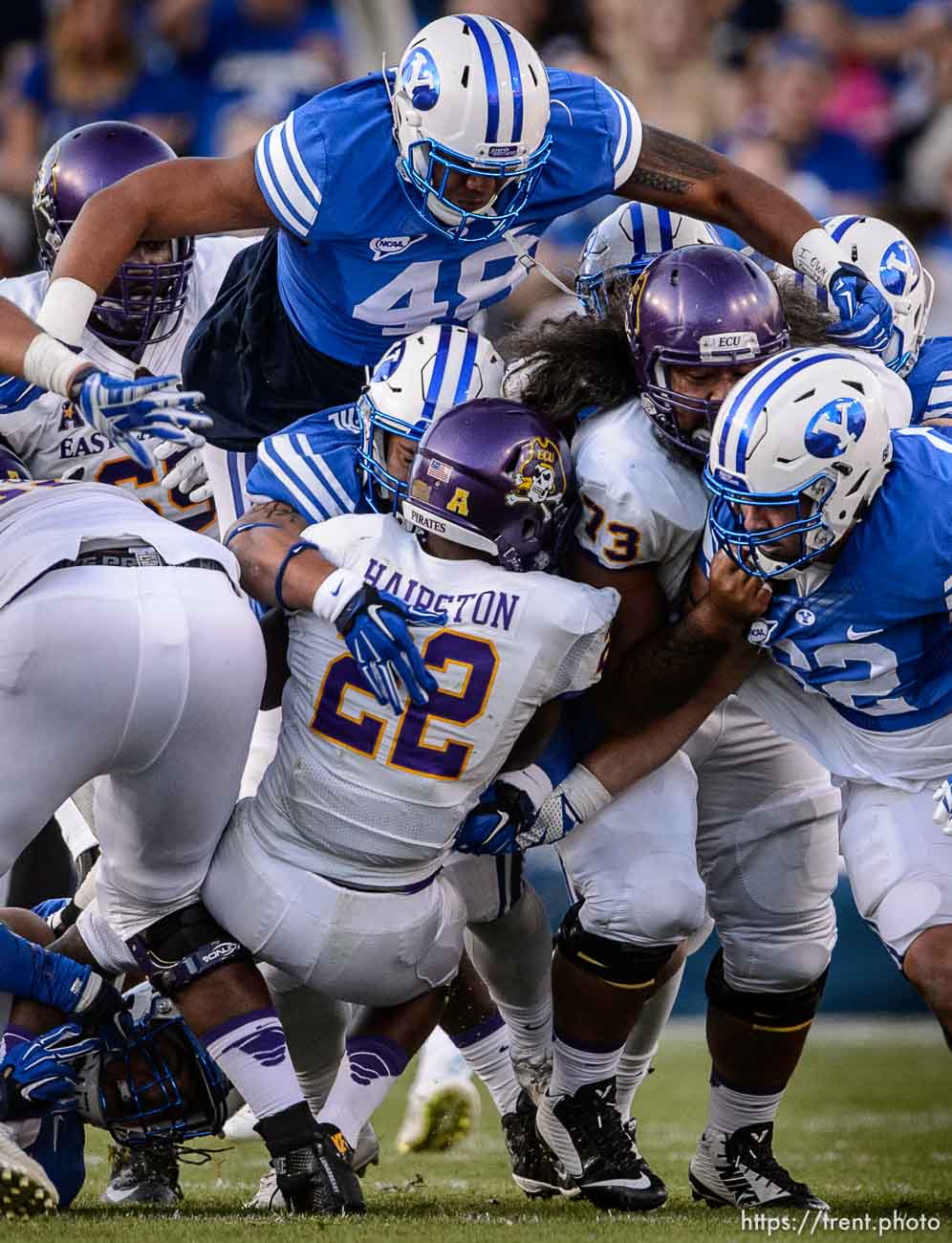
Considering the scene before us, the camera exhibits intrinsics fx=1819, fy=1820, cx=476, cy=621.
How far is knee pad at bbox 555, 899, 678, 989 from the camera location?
334 centimetres

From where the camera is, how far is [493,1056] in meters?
3.83

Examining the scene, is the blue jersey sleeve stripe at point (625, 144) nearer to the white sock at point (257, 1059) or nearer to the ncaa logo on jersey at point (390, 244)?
the ncaa logo on jersey at point (390, 244)

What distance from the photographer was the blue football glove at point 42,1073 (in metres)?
3.12

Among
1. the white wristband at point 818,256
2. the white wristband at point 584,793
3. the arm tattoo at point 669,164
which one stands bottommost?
the white wristband at point 584,793

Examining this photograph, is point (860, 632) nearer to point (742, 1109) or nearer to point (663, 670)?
point (663, 670)

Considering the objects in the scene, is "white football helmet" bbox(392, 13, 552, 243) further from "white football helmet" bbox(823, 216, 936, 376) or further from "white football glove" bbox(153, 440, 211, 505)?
"white football helmet" bbox(823, 216, 936, 376)

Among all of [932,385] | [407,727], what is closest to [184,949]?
[407,727]

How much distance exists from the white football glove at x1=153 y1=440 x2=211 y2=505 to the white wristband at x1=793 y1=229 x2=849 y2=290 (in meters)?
1.32

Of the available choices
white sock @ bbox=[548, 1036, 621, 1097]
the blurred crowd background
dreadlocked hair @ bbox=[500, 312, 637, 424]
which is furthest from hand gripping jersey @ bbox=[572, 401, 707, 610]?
the blurred crowd background

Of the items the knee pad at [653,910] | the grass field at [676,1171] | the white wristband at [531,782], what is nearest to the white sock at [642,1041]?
the grass field at [676,1171]

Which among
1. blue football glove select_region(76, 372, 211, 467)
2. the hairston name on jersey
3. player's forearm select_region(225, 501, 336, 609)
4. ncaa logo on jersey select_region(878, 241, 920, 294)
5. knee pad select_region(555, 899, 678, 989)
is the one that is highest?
ncaa logo on jersey select_region(878, 241, 920, 294)

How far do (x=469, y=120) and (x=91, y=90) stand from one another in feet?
18.8

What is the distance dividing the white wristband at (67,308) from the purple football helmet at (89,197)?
2.15 ft

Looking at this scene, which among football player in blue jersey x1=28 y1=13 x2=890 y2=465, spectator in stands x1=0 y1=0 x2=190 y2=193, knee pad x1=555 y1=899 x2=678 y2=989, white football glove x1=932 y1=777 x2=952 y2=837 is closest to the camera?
white football glove x1=932 y1=777 x2=952 y2=837
